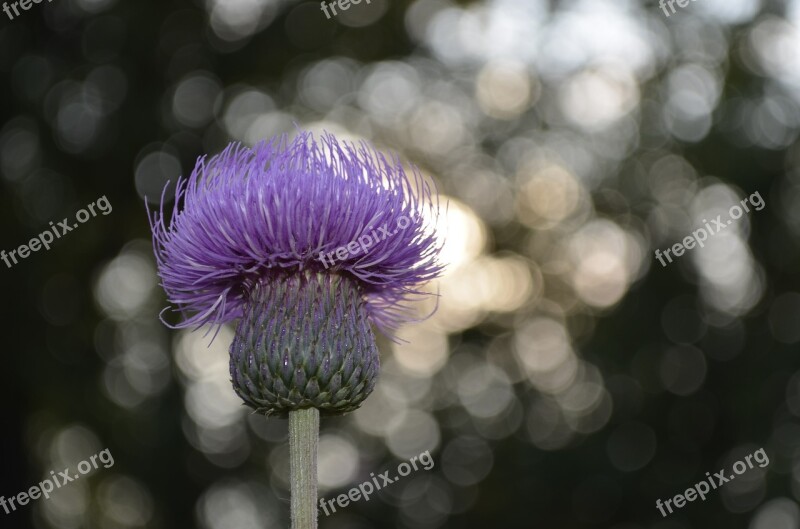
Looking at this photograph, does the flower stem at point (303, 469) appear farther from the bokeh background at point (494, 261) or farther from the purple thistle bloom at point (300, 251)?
the bokeh background at point (494, 261)

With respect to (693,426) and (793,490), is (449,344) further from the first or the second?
(793,490)

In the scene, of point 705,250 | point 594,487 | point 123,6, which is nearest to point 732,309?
point 705,250

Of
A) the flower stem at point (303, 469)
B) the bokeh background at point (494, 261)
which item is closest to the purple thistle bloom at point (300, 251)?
the flower stem at point (303, 469)

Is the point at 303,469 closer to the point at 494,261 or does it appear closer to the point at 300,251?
the point at 300,251

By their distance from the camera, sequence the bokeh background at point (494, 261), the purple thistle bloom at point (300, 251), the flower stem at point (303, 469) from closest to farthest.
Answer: the flower stem at point (303, 469) → the purple thistle bloom at point (300, 251) → the bokeh background at point (494, 261)

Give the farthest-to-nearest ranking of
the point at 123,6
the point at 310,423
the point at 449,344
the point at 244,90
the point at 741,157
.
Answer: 1. the point at 449,344
2. the point at 741,157
3. the point at 244,90
4. the point at 123,6
5. the point at 310,423
